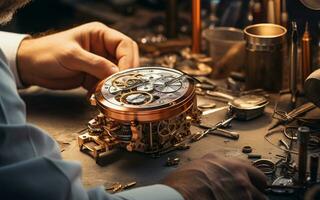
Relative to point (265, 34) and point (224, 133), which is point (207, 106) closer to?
point (224, 133)

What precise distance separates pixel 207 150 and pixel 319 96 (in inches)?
11.5

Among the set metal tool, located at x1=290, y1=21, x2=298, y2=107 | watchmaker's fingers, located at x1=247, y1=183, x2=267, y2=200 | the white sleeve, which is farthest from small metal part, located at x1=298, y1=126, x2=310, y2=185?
the white sleeve

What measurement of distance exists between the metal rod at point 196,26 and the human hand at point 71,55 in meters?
0.24

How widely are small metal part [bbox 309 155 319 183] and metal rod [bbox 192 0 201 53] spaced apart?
706 millimetres

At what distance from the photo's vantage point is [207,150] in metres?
A: 1.35

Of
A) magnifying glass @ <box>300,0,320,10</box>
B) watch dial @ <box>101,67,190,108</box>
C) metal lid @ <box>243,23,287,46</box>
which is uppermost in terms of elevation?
magnifying glass @ <box>300,0,320,10</box>

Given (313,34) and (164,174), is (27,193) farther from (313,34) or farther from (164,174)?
(313,34)

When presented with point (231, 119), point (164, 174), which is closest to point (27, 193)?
point (164, 174)

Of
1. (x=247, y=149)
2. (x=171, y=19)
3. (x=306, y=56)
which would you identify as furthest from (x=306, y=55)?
(x=171, y=19)

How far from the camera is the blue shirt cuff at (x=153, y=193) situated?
110 centimetres

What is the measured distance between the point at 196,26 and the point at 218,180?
0.75 m

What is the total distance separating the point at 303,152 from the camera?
3.82 ft

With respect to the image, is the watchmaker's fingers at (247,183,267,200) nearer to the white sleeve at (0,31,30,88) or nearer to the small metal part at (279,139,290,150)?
the small metal part at (279,139,290,150)

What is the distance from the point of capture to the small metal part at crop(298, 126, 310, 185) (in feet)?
3.76
